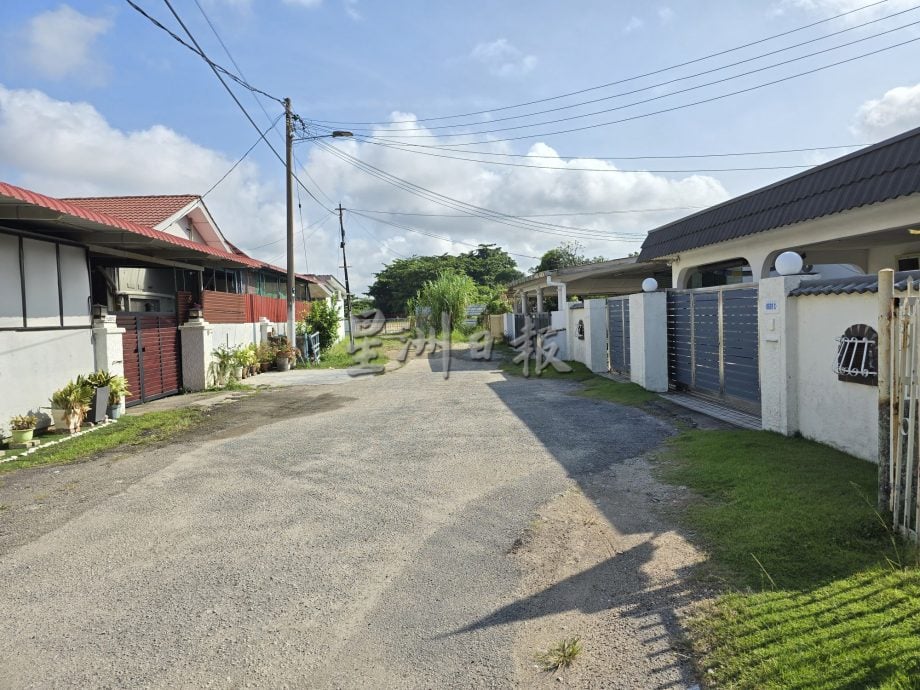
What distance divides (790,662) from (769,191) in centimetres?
889

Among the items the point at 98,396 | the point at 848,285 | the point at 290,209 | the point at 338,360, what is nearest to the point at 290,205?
the point at 290,209

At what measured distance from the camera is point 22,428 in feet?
26.0

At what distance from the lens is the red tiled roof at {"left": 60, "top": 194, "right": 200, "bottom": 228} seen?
14656 millimetres

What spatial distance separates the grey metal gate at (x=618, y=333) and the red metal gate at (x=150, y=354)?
10.0m

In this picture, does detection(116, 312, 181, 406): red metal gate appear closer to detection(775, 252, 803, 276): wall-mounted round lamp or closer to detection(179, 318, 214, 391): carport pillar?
detection(179, 318, 214, 391): carport pillar

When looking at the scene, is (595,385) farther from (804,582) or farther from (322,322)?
(322,322)

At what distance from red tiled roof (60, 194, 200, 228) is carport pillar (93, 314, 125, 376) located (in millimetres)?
4868

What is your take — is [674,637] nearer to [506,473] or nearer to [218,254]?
[506,473]

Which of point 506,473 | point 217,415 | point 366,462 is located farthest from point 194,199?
point 506,473

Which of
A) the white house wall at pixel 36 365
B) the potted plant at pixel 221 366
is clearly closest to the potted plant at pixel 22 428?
the white house wall at pixel 36 365

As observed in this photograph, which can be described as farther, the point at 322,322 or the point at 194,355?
the point at 322,322

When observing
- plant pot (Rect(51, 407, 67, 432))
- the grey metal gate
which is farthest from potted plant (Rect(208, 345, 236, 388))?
the grey metal gate

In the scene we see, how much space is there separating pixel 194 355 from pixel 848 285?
12752 mm

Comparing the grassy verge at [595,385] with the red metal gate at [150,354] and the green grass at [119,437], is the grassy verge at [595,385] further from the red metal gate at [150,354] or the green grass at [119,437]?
the red metal gate at [150,354]
